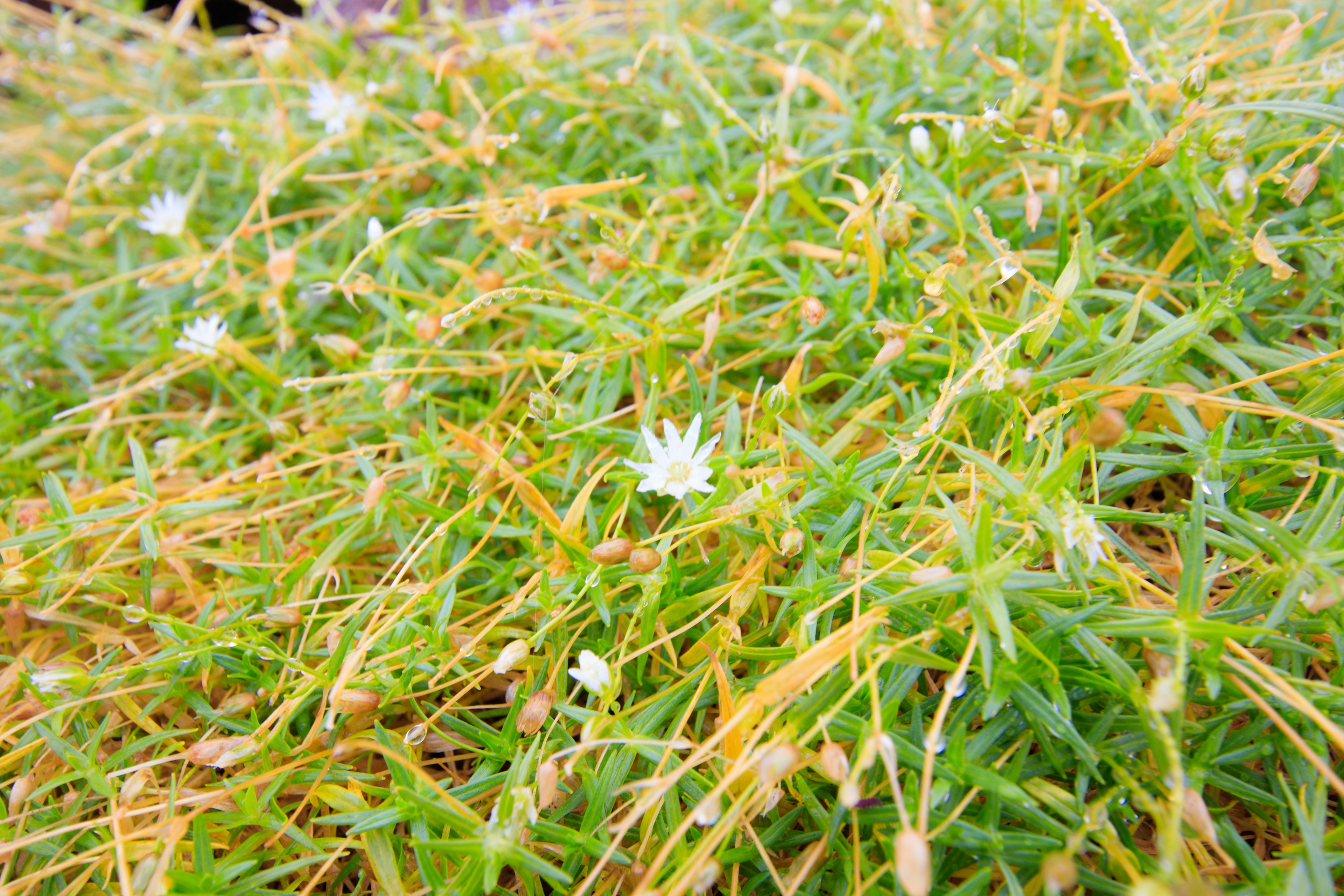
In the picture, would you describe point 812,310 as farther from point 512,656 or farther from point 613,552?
point 512,656

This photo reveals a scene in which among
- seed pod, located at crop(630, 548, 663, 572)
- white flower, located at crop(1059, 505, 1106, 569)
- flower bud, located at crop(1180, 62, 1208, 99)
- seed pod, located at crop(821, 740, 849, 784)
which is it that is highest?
flower bud, located at crop(1180, 62, 1208, 99)

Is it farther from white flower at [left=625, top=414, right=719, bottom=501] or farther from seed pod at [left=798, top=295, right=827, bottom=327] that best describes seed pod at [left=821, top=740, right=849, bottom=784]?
seed pod at [left=798, top=295, right=827, bottom=327]

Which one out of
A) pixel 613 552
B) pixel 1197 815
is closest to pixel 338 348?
pixel 613 552

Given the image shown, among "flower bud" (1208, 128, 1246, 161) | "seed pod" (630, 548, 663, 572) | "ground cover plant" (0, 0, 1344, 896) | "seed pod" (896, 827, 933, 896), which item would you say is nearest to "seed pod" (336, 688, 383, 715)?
"ground cover plant" (0, 0, 1344, 896)

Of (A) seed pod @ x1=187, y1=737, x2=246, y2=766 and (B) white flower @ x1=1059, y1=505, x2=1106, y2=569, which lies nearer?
(B) white flower @ x1=1059, y1=505, x2=1106, y2=569

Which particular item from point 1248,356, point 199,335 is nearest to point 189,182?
point 199,335

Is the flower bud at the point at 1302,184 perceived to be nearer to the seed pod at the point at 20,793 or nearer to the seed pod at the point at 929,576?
the seed pod at the point at 929,576
